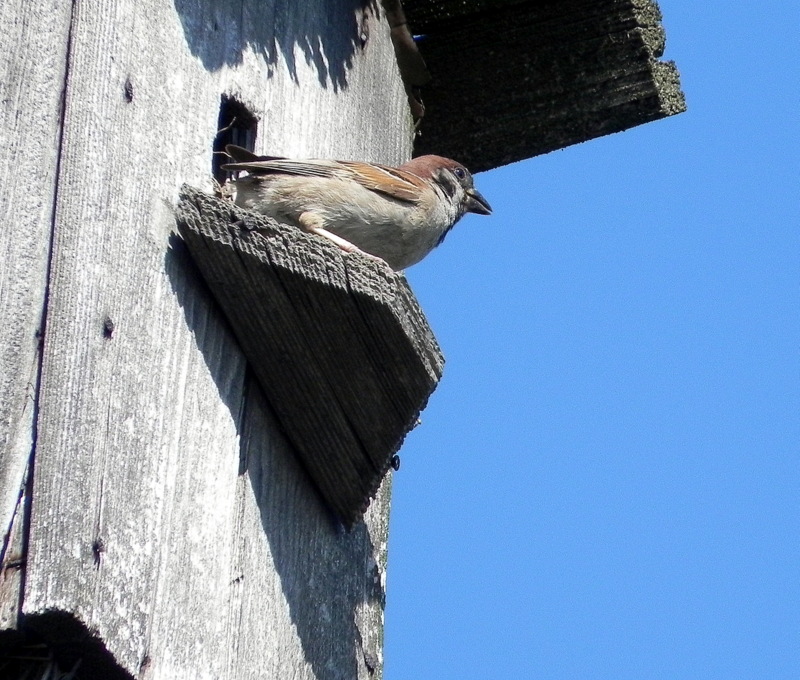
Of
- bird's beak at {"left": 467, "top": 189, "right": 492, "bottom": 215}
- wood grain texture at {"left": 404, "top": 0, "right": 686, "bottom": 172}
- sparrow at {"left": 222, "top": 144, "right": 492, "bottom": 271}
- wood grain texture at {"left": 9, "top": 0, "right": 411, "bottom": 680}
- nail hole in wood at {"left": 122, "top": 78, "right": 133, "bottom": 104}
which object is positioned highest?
wood grain texture at {"left": 404, "top": 0, "right": 686, "bottom": 172}

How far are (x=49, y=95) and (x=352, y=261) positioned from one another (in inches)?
29.1

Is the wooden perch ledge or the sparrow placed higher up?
the sparrow

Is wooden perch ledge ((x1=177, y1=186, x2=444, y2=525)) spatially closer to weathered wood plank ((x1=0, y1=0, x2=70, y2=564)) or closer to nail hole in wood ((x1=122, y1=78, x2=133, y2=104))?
nail hole in wood ((x1=122, y1=78, x2=133, y2=104))

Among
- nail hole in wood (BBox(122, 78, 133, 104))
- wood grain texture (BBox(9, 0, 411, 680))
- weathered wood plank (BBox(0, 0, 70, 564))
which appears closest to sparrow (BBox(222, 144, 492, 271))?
wood grain texture (BBox(9, 0, 411, 680))

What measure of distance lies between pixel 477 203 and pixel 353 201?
121 centimetres

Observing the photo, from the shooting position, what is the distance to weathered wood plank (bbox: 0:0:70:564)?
266 cm

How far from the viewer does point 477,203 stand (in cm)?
508

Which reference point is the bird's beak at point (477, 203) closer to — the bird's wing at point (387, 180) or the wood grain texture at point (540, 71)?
the wood grain texture at point (540, 71)

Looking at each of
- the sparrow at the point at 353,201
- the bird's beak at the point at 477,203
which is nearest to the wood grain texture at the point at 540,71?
the bird's beak at the point at 477,203

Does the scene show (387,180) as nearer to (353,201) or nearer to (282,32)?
(353,201)

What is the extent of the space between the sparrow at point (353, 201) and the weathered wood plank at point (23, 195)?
65 centimetres

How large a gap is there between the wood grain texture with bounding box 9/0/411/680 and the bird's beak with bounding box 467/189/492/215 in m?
1.15

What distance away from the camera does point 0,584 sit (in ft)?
8.35

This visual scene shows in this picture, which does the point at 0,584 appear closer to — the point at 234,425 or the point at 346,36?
the point at 234,425
